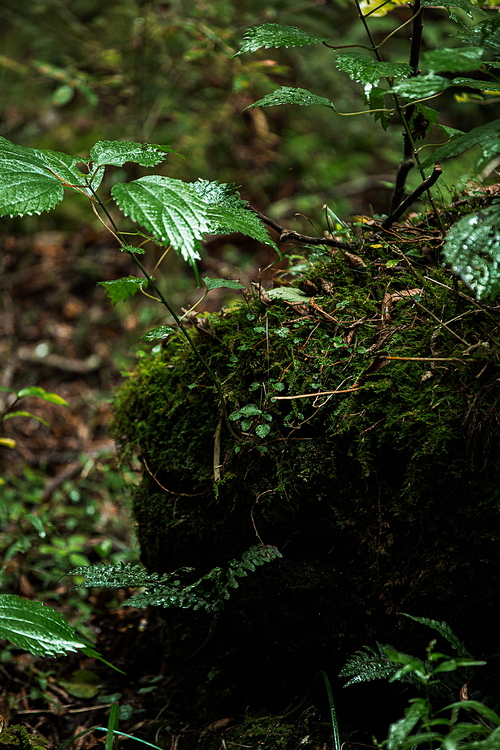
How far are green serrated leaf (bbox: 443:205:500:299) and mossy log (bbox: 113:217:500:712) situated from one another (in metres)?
0.34

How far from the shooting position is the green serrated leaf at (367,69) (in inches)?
56.2

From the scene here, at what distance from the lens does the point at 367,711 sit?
164 cm

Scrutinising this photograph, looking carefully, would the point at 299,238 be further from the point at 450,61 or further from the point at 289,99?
the point at 450,61

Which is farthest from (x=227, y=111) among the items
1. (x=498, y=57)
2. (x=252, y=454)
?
(x=252, y=454)

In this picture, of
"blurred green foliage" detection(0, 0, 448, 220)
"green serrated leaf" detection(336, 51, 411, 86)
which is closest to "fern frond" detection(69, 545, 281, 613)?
"green serrated leaf" detection(336, 51, 411, 86)

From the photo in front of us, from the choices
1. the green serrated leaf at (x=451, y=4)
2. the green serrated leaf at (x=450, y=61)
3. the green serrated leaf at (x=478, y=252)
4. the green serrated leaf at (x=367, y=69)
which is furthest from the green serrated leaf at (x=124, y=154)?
the green serrated leaf at (x=451, y=4)

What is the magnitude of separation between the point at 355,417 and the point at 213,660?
117cm

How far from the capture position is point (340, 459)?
5.39 ft

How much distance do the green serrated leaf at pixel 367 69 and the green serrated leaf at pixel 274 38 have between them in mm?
103

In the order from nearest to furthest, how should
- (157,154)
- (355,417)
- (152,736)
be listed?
1. (157,154)
2. (355,417)
3. (152,736)

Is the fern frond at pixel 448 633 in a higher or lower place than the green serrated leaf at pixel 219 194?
lower

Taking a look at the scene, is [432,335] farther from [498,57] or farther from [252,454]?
[498,57]

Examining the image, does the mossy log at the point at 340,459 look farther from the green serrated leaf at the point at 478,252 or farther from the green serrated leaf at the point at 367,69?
the green serrated leaf at the point at 367,69

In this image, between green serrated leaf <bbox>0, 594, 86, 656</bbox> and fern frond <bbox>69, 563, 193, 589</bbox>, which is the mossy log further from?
green serrated leaf <bbox>0, 594, 86, 656</bbox>
